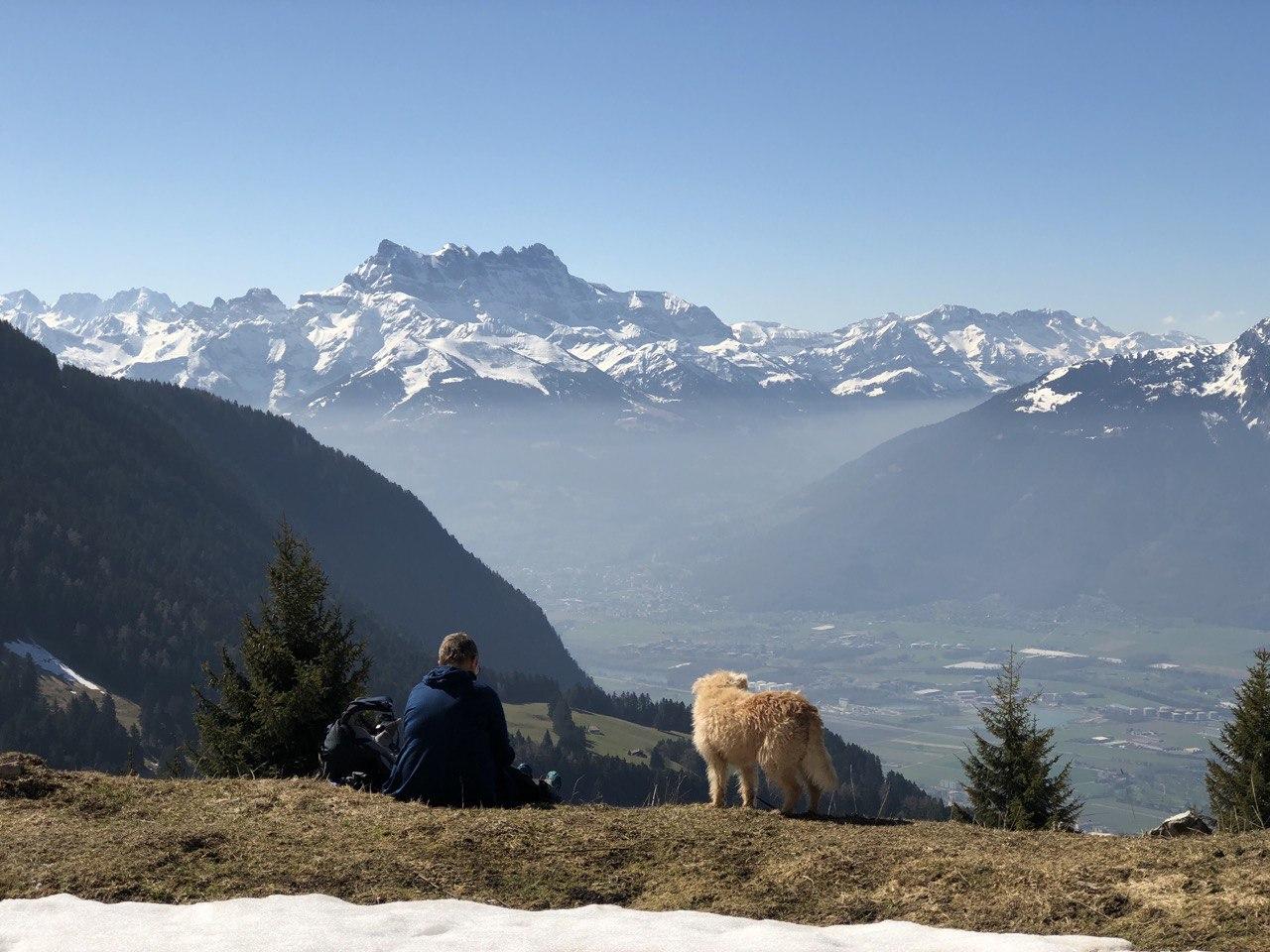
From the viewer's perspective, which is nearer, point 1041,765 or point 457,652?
point 457,652

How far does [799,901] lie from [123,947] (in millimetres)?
6636

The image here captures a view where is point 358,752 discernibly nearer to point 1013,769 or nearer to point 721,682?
point 721,682

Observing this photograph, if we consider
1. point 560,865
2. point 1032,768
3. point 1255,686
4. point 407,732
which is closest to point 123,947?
point 560,865

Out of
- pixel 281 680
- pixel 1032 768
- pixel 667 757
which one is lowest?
pixel 667 757

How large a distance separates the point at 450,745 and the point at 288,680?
15945mm

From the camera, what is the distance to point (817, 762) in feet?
50.0

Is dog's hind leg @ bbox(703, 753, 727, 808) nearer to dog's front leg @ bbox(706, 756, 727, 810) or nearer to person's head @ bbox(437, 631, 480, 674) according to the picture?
dog's front leg @ bbox(706, 756, 727, 810)

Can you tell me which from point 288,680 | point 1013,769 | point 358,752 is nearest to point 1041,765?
point 1013,769

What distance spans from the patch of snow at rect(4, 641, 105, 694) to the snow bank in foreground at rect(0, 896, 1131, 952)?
19704 centimetres

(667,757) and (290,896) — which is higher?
(290,896)

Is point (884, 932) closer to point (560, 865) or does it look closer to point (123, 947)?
point (560, 865)

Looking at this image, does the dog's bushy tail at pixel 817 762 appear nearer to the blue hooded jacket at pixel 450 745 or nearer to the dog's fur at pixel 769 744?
the dog's fur at pixel 769 744

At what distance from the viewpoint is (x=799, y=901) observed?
1133 cm

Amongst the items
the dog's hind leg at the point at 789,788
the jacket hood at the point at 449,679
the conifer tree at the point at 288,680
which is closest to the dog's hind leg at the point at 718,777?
the dog's hind leg at the point at 789,788
